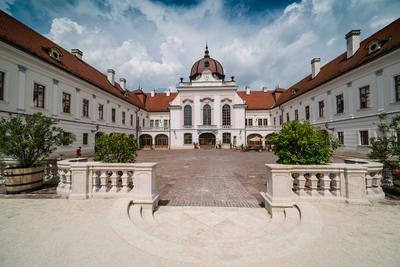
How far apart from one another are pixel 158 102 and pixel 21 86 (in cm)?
2609

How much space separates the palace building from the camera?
1245 cm

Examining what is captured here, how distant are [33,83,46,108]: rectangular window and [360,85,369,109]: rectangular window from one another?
26733 mm

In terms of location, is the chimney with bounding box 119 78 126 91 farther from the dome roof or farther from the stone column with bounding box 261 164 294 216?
the stone column with bounding box 261 164 294 216

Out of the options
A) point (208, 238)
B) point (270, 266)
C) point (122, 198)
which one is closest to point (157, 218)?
point (122, 198)

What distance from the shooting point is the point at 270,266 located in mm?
2113

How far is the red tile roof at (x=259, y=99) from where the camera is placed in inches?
1421

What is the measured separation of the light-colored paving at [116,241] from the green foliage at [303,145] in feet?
3.94

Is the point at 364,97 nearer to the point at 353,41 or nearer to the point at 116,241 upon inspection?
the point at 353,41

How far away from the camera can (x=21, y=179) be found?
5.02m

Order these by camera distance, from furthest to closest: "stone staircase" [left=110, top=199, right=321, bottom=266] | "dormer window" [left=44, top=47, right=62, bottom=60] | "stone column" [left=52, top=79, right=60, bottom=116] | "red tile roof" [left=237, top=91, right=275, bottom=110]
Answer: "red tile roof" [left=237, top=91, right=275, bottom=110], "dormer window" [left=44, top=47, right=62, bottom=60], "stone column" [left=52, top=79, right=60, bottom=116], "stone staircase" [left=110, top=199, right=321, bottom=266]

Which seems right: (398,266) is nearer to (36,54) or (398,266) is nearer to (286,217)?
(286,217)

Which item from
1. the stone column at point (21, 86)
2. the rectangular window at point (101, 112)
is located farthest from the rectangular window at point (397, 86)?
the rectangular window at point (101, 112)

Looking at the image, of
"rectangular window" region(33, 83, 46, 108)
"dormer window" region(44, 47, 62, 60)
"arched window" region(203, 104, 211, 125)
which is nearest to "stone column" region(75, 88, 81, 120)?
"dormer window" region(44, 47, 62, 60)

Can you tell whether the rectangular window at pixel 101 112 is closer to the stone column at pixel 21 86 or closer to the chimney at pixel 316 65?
the stone column at pixel 21 86
